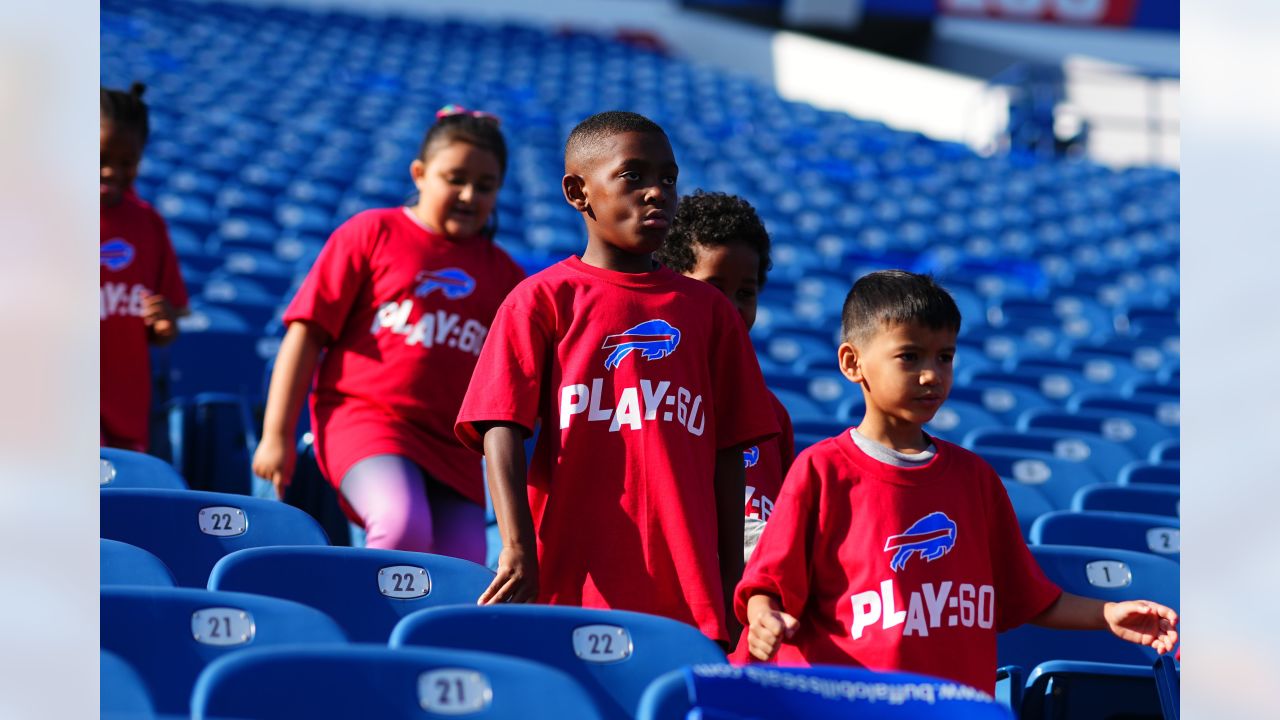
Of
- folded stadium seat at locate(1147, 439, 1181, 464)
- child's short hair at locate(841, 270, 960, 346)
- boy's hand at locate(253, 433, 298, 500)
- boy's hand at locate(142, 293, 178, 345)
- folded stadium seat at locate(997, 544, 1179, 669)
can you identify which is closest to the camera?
child's short hair at locate(841, 270, 960, 346)

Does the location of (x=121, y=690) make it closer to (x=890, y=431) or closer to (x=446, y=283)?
(x=890, y=431)

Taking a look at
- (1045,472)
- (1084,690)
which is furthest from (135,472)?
(1045,472)

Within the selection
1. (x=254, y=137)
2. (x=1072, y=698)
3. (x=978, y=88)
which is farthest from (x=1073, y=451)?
(x=978, y=88)

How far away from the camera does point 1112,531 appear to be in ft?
10.2

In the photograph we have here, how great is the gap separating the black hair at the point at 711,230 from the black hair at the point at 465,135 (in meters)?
0.44

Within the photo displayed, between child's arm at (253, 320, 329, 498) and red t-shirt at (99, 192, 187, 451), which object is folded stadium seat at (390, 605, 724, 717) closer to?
child's arm at (253, 320, 329, 498)

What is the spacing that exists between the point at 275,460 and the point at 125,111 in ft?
3.86

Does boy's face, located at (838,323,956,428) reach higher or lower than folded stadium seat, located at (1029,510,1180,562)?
higher

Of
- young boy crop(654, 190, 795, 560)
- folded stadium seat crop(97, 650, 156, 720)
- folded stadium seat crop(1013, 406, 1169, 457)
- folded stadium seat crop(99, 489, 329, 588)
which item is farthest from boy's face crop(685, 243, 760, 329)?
folded stadium seat crop(1013, 406, 1169, 457)

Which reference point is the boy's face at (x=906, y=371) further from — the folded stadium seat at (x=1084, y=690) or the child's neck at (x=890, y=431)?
the folded stadium seat at (x=1084, y=690)

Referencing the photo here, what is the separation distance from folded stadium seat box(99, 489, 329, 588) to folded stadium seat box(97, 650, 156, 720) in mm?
789

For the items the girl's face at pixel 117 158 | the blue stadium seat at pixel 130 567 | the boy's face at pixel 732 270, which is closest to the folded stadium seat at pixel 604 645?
the blue stadium seat at pixel 130 567

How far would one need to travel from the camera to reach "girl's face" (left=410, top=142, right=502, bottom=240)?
3.20 m
